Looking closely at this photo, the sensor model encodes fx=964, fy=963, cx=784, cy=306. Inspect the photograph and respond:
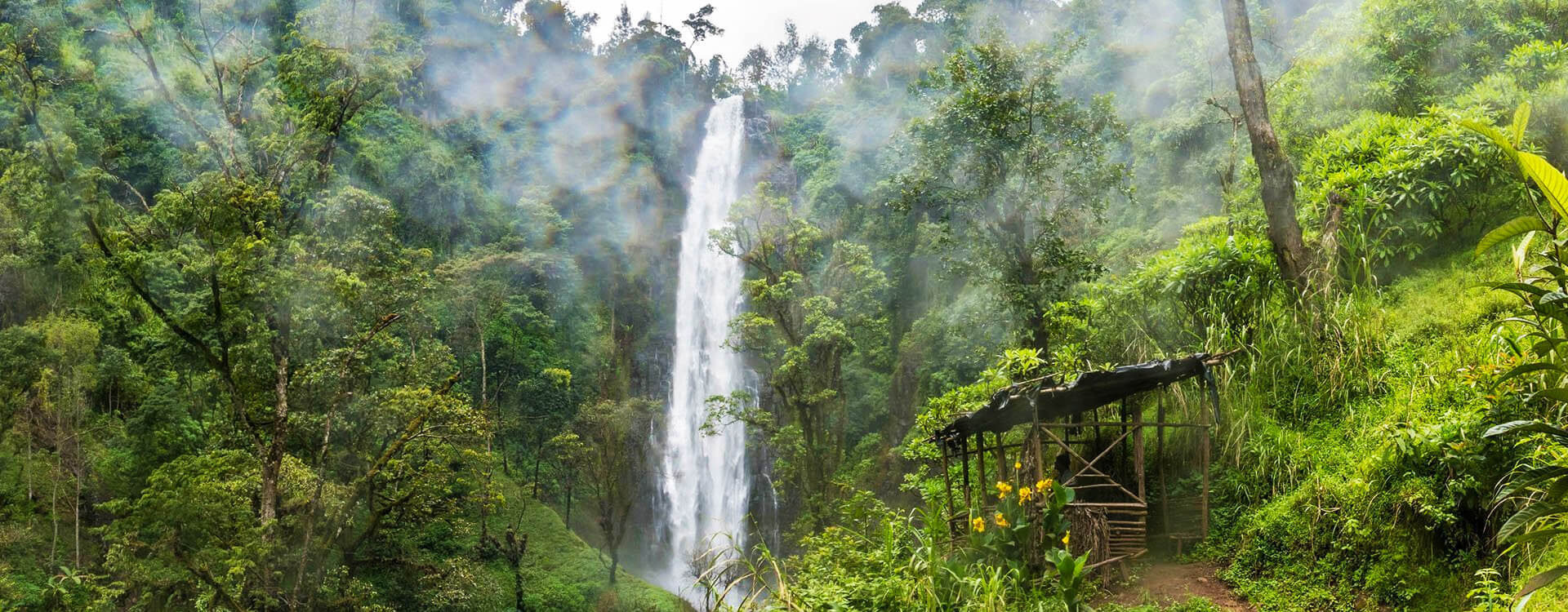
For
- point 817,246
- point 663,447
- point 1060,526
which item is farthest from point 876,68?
point 1060,526

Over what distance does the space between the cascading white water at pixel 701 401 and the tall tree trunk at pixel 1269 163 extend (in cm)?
1259

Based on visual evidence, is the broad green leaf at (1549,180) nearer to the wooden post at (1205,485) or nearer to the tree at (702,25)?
the wooden post at (1205,485)

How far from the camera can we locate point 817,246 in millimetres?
22797

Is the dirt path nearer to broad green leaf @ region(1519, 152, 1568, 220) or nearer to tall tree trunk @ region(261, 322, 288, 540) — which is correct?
broad green leaf @ region(1519, 152, 1568, 220)

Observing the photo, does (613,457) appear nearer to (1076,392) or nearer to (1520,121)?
(1076,392)

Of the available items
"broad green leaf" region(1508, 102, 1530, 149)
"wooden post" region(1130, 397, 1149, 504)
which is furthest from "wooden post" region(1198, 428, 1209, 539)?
"broad green leaf" region(1508, 102, 1530, 149)

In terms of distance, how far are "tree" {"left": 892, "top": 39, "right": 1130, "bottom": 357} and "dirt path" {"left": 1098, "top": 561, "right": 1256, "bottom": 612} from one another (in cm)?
456

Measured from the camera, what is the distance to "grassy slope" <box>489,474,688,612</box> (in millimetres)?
17766

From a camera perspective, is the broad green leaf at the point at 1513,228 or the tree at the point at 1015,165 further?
the tree at the point at 1015,165

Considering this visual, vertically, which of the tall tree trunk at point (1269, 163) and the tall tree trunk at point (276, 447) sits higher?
the tall tree trunk at point (1269, 163)

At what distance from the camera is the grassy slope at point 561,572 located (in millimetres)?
17766

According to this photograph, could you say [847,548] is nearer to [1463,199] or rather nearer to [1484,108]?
[1463,199]

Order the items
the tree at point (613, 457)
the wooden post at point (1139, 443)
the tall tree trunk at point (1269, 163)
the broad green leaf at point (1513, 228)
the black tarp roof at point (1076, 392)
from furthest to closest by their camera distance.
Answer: the tree at point (613, 457) → the tall tree trunk at point (1269, 163) → the wooden post at point (1139, 443) → the black tarp roof at point (1076, 392) → the broad green leaf at point (1513, 228)

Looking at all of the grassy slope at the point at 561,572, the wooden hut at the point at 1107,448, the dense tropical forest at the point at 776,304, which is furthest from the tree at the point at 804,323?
the wooden hut at the point at 1107,448
